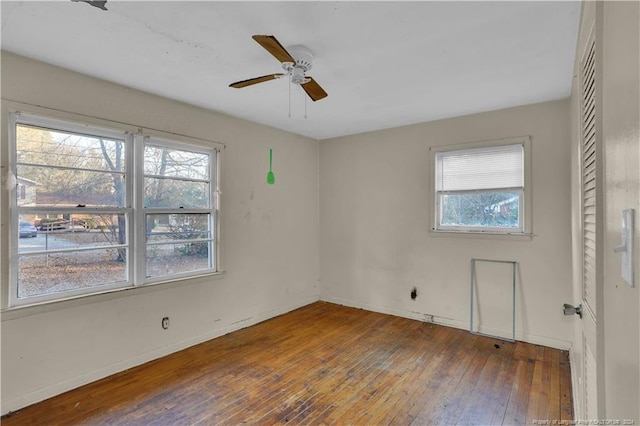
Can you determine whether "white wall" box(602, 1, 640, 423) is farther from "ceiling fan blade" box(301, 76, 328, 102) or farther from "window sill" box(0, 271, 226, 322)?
"window sill" box(0, 271, 226, 322)

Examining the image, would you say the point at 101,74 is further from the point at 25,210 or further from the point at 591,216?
the point at 591,216

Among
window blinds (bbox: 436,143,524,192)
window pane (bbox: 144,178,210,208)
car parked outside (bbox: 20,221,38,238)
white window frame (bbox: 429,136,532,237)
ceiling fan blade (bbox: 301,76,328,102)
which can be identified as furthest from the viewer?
window blinds (bbox: 436,143,524,192)

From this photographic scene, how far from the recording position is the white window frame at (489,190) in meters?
3.35

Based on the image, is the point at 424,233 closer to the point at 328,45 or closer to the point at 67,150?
the point at 328,45

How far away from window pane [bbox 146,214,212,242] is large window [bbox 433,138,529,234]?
2745 millimetres

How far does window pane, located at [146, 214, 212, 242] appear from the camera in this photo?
3.10 m

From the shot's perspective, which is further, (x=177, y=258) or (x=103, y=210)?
(x=177, y=258)

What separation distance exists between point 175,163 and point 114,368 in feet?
6.37

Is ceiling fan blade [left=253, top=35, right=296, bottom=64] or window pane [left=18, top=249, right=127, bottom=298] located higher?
ceiling fan blade [left=253, top=35, right=296, bottom=64]

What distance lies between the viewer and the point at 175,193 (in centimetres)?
328

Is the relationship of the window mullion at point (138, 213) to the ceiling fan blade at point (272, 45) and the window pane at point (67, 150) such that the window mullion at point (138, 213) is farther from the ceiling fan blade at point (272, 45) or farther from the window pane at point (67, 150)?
the ceiling fan blade at point (272, 45)

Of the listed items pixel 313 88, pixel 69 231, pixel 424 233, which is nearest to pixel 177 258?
pixel 69 231

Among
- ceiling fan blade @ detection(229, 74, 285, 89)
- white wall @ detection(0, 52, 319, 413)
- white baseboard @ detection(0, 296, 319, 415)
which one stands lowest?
white baseboard @ detection(0, 296, 319, 415)

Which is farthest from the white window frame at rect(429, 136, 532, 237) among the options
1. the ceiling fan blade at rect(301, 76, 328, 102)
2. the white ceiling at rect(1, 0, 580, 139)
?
the ceiling fan blade at rect(301, 76, 328, 102)
